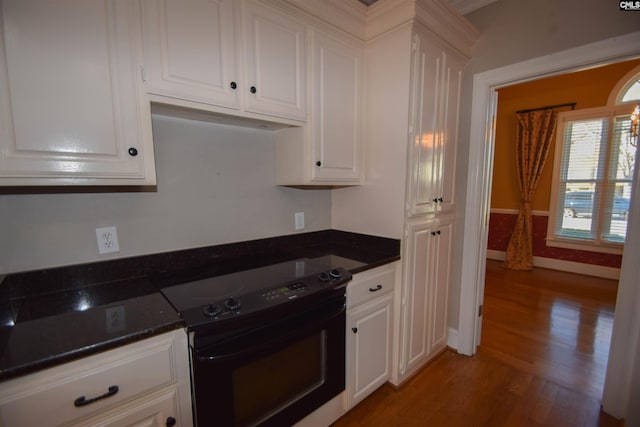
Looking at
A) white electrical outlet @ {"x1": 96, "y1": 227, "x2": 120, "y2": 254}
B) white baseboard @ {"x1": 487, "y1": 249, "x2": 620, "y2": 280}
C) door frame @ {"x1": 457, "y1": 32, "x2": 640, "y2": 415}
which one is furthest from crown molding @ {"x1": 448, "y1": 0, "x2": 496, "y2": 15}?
white baseboard @ {"x1": 487, "y1": 249, "x2": 620, "y2": 280}

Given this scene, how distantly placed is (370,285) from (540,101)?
15.6 feet

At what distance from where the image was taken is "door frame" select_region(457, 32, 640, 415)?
1683 mm

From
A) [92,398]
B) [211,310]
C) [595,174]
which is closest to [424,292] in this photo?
[211,310]

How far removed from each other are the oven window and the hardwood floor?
1.74ft

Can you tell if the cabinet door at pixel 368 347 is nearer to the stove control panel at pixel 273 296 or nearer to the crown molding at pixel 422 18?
the stove control panel at pixel 273 296

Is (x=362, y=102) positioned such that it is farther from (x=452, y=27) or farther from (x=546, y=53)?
(x=546, y=53)

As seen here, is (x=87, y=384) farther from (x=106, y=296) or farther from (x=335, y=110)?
(x=335, y=110)

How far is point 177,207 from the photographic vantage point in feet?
4.86

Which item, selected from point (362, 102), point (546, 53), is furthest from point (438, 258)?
point (546, 53)

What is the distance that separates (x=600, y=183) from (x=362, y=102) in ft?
14.3

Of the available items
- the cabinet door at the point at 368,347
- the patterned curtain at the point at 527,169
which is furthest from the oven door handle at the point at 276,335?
the patterned curtain at the point at 527,169

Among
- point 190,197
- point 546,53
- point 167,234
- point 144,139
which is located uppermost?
point 546,53

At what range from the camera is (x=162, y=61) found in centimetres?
111

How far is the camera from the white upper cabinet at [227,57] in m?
1.11
